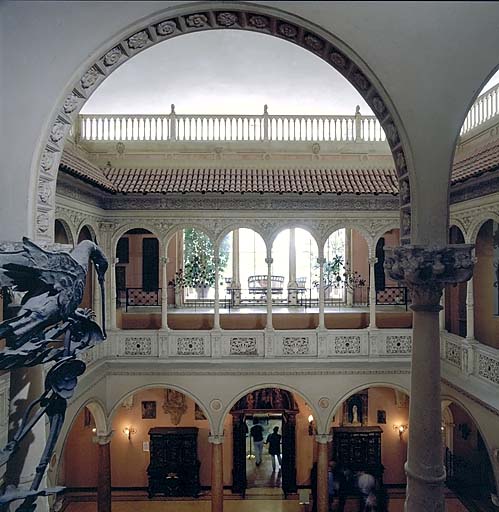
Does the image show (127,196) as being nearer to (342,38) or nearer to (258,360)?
(258,360)

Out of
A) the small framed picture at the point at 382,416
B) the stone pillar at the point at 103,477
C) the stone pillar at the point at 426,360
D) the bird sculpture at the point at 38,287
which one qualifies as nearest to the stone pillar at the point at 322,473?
the small framed picture at the point at 382,416

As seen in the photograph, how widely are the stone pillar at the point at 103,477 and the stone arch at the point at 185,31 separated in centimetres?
992

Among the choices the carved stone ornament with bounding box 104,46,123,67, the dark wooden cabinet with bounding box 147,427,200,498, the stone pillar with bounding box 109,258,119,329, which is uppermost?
the carved stone ornament with bounding box 104,46,123,67

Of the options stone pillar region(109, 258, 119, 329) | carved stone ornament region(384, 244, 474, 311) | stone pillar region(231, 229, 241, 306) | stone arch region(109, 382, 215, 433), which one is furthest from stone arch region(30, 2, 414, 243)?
stone pillar region(231, 229, 241, 306)

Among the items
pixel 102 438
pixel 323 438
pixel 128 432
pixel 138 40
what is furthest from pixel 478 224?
pixel 128 432

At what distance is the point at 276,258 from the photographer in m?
18.2

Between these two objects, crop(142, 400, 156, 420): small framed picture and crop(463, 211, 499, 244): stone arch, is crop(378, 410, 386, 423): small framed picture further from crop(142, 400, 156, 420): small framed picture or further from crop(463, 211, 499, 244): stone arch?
crop(142, 400, 156, 420): small framed picture

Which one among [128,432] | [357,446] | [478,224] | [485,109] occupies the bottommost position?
[357,446]

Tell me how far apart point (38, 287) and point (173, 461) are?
1291cm

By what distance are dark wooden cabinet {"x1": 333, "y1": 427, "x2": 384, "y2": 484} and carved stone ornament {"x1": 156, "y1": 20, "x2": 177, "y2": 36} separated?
1355cm

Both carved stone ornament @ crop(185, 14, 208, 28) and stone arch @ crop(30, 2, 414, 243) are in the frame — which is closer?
stone arch @ crop(30, 2, 414, 243)

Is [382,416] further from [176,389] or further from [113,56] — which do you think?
[113,56]

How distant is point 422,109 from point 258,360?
8913mm

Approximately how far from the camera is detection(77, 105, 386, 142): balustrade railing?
44.7ft
